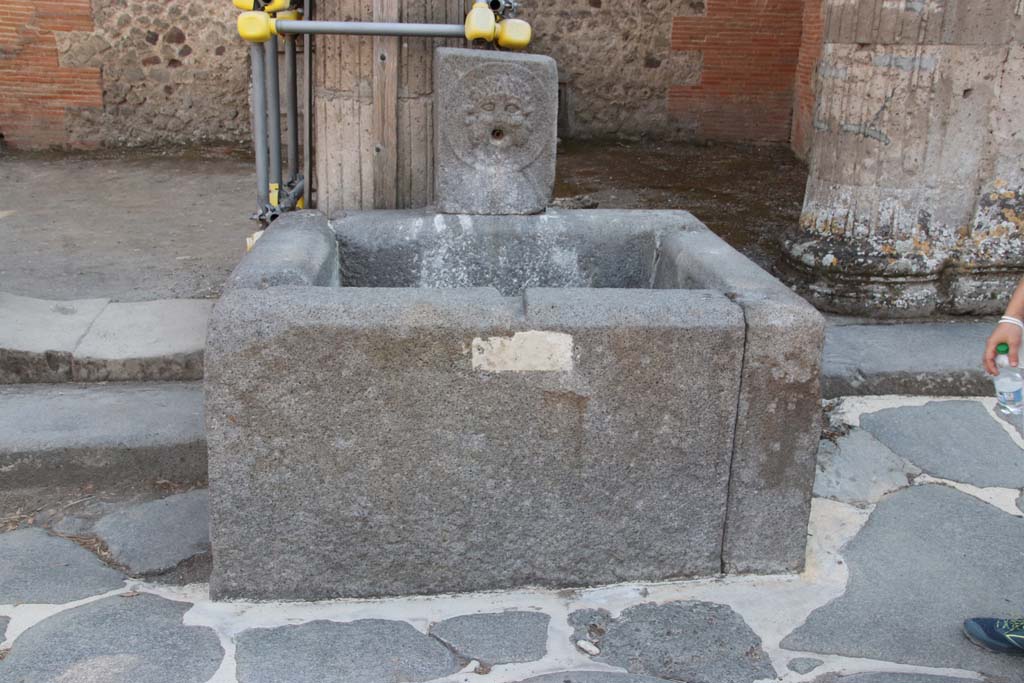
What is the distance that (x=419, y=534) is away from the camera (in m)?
2.26

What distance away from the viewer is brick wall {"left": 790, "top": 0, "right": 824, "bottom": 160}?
321 inches

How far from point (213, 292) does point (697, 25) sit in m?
6.30

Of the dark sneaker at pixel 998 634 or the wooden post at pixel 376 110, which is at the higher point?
the wooden post at pixel 376 110

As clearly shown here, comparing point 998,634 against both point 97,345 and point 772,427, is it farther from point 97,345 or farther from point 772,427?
point 97,345

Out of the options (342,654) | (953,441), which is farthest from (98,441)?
(953,441)

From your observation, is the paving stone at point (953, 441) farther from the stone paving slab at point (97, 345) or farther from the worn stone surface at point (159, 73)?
the worn stone surface at point (159, 73)

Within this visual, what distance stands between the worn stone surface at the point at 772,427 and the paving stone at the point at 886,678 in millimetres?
376

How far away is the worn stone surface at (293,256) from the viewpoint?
2.29 m

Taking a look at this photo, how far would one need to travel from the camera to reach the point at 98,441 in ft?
9.91

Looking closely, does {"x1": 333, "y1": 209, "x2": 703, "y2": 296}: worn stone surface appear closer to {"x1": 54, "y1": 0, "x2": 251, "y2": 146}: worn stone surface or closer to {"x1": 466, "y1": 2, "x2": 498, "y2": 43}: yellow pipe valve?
{"x1": 466, "y1": 2, "x2": 498, "y2": 43}: yellow pipe valve

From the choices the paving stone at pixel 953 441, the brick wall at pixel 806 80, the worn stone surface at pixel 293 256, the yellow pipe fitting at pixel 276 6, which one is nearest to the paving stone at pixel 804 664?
the paving stone at pixel 953 441

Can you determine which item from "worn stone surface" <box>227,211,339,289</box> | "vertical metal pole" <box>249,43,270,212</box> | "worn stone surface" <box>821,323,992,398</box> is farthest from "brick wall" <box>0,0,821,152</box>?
"worn stone surface" <box>227,211,339,289</box>

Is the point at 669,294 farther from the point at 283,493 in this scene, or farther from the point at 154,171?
the point at 154,171

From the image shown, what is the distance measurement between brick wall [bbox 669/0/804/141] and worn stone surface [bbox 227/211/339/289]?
6945 millimetres
